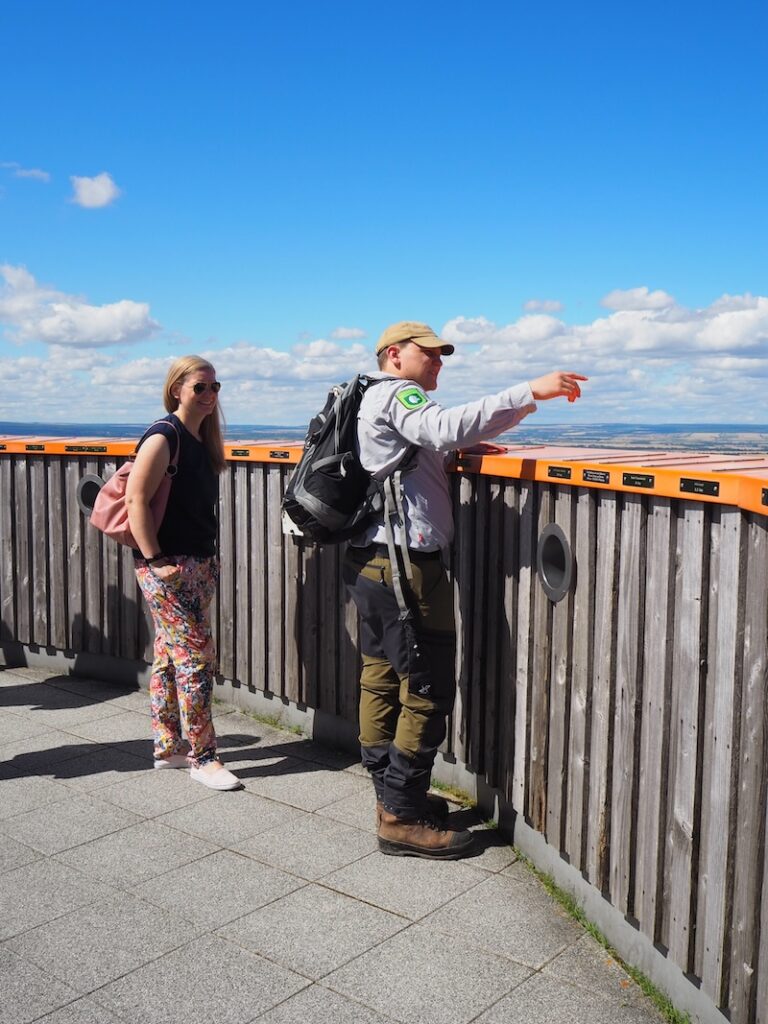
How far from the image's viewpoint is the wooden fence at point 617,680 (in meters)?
2.86

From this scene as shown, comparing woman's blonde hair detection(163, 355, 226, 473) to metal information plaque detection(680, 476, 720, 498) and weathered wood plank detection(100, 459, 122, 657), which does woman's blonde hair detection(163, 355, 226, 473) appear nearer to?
weathered wood plank detection(100, 459, 122, 657)

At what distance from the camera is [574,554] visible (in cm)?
380

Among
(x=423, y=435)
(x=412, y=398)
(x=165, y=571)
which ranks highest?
(x=412, y=398)

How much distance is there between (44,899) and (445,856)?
5.03 ft

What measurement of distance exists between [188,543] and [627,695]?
2.38 meters

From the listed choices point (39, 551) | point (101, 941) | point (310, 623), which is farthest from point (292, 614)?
point (101, 941)

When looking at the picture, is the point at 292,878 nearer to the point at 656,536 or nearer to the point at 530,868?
the point at 530,868

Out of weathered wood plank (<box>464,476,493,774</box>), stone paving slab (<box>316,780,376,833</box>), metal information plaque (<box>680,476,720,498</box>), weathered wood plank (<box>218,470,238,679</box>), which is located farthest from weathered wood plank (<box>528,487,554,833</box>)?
weathered wood plank (<box>218,470,238,679</box>)

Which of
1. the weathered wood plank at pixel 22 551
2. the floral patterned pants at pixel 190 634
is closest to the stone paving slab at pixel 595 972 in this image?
the floral patterned pants at pixel 190 634

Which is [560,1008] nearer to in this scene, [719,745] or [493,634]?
[719,745]

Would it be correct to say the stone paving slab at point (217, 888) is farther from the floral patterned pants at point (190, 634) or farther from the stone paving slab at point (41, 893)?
the floral patterned pants at point (190, 634)

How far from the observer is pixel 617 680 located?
3.55 meters

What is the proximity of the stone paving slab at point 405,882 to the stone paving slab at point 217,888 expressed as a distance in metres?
0.21

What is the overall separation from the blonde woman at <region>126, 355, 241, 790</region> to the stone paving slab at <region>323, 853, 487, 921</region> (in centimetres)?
109
